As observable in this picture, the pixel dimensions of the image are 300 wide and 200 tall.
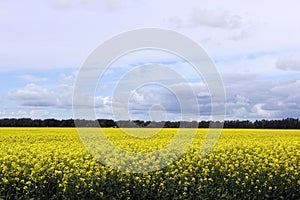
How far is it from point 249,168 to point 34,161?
5397 mm

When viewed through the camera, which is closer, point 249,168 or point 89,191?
point 89,191

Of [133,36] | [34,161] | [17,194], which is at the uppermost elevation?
[133,36]

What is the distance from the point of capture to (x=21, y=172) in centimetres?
1104

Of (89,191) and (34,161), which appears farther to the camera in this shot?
(34,161)

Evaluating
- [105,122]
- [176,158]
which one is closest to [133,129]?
[176,158]

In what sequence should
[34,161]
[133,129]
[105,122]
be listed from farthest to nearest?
1. [105,122]
2. [133,129]
3. [34,161]

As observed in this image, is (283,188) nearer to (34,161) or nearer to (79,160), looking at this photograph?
(79,160)

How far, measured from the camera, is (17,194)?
35.3 ft

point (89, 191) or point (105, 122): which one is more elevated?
point (105, 122)

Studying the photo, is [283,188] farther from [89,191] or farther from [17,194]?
[17,194]

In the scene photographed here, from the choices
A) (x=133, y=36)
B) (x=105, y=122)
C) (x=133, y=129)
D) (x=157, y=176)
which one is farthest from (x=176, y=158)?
(x=105, y=122)

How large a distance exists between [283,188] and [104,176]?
4.42 metres

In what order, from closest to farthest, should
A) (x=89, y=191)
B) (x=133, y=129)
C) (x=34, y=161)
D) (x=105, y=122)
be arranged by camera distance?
(x=89, y=191), (x=34, y=161), (x=133, y=129), (x=105, y=122)

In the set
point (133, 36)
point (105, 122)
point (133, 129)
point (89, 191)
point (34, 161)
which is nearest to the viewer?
point (89, 191)
